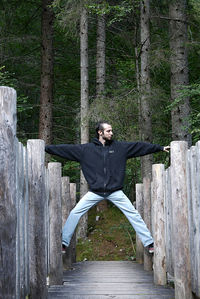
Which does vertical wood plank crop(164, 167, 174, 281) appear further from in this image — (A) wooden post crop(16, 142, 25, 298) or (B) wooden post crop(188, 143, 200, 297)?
(A) wooden post crop(16, 142, 25, 298)

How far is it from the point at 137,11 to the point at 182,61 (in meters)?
1.97

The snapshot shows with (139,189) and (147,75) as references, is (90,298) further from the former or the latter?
(147,75)

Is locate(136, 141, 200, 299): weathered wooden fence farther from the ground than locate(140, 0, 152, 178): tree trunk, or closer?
closer

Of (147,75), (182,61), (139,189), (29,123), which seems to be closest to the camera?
(139,189)

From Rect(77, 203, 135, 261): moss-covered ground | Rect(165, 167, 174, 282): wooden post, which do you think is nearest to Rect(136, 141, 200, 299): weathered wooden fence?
Rect(165, 167, 174, 282): wooden post

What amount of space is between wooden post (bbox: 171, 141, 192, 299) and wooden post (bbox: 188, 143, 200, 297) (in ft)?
0.29

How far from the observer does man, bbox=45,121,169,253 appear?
675 cm

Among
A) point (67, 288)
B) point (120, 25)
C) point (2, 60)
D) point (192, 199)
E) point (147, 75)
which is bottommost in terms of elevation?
point (67, 288)

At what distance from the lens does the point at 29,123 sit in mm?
21984

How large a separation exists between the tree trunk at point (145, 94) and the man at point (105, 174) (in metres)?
4.99

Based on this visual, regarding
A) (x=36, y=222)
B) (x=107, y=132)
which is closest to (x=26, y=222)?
(x=36, y=222)

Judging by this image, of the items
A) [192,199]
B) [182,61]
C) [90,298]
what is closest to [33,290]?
[90,298]

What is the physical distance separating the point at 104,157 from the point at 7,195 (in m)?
3.72

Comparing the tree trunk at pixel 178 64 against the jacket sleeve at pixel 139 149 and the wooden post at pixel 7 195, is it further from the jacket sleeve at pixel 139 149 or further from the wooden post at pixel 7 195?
the wooden post at pixel 7 195
